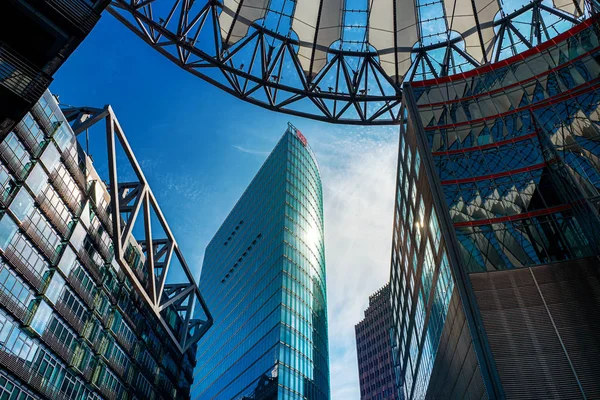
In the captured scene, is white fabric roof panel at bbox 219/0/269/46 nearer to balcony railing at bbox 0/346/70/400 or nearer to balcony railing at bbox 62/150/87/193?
balcony railing at bbox 62/150/87/193

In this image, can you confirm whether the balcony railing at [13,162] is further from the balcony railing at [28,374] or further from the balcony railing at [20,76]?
the balcony railing at [20,76]

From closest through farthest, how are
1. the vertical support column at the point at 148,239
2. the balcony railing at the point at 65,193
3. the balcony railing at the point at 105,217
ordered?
the balcony railing at the point at 65,193
the balcony railing at the point at 105,217
the vertical support column at the point at 148,239

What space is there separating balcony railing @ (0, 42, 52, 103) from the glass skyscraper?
50.5 m

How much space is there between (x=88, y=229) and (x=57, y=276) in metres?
5.65

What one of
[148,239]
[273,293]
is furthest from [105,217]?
[273,293]

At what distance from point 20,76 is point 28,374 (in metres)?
21.4

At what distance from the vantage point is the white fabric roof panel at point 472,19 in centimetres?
2547

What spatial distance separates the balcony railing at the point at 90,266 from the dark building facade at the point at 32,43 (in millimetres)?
22952

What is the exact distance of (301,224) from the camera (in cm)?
7919

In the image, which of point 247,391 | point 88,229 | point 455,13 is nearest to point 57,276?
point 88,229

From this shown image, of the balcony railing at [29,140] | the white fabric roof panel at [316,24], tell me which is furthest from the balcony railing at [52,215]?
the white fabric roof panel at [316,24]

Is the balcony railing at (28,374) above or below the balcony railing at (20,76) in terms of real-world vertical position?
below

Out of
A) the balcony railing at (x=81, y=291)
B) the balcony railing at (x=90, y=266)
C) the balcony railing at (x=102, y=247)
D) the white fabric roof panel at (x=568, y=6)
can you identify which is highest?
the white fabric roof panel at (x=568, y=6)

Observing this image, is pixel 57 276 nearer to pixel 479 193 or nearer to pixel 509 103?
pixel 479 193
